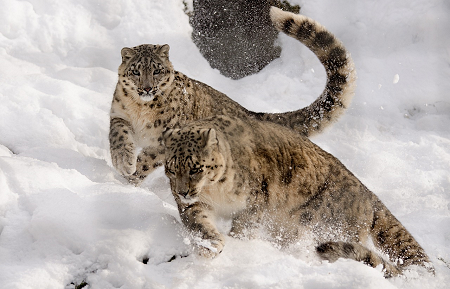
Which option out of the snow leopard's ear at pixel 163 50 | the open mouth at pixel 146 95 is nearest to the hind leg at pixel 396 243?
the open mouth at pixel 146 95

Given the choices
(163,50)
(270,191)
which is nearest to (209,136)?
(270,191)

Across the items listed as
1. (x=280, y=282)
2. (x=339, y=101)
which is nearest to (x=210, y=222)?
(x=280, y=282)

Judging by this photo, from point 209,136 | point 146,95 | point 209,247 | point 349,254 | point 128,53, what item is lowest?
point 209,247

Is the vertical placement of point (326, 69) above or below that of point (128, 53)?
above

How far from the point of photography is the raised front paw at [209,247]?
4.09 m

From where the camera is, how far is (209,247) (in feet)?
13.6

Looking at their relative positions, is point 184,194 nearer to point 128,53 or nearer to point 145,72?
point 145,72

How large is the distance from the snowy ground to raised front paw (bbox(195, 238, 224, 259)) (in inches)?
2.3

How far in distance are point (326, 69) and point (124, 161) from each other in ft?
8.66

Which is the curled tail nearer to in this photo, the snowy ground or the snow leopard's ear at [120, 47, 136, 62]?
the snowy ground

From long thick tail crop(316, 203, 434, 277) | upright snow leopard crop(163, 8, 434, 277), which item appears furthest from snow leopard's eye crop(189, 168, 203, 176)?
long thick tail crop(316, 203, 434, 277)

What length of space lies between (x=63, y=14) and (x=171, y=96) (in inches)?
140

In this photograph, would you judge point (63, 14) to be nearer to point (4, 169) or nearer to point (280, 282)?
point (4, 169)

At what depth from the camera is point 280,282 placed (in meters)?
3.64
